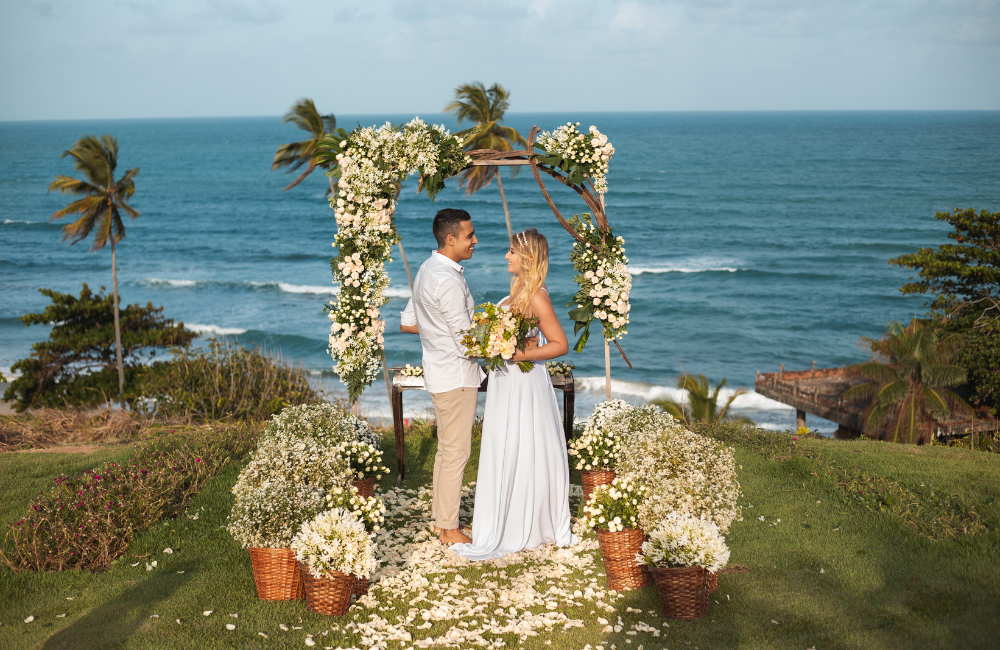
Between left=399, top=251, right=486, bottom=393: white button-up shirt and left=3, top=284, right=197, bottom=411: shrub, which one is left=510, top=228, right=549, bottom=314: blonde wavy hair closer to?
left=399, top=251, right=486, bottom=393: white button-up shirt

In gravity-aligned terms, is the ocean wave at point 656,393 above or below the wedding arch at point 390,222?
below

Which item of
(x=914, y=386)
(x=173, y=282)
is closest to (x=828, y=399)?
(x=914, y=386)

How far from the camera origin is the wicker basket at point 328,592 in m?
4.76

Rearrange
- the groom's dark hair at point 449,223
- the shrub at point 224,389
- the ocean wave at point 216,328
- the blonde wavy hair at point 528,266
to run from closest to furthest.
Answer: the blonde wavy hair at point 528,266 < the groom's dark hair at point 449,223 < the shrub at point 224,389 < the ocean wave at point 216,328

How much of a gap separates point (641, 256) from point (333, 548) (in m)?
41.0

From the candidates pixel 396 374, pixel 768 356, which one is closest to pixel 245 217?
pixel 768 356

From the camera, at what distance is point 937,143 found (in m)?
99.9

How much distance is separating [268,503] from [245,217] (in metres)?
56.9

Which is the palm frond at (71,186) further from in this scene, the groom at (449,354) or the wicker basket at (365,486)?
the groom at (449,354)

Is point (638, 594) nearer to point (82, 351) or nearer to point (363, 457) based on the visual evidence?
point (363, 457)

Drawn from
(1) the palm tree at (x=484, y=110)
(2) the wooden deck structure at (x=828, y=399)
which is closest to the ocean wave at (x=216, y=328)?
(1) the palm tree at (x=484, y=110)

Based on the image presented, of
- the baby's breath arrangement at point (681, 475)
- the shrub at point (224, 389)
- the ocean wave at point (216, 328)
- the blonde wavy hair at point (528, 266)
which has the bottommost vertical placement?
the ocean wave at point (216, 328)

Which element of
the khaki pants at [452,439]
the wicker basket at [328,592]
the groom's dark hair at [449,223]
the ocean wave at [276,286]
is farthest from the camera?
the ocean wave at [276,286]

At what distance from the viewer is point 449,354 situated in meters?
5.79
